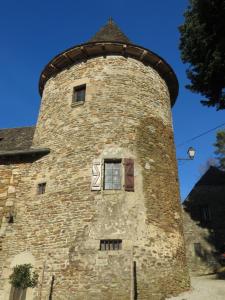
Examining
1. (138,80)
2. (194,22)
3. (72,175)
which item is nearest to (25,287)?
(72,175)

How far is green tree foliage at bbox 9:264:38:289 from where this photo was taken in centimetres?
965

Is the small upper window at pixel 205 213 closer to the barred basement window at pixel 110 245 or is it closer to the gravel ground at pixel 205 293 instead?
the gravel ground at pixel 205 293

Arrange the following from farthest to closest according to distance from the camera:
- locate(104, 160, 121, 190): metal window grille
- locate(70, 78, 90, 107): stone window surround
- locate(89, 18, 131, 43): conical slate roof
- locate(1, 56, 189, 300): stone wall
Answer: locate(89, 18, 131, 43): conical slate roof → locate(70, 78, 90, 107): stone window surround → locate(104, 160, 121, 190): metal window grille → locate(1, 56, 189, 300): stone wall

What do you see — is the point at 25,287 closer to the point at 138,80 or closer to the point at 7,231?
the point at 7,231

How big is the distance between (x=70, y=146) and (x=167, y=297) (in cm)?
593

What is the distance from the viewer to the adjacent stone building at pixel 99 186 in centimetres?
922

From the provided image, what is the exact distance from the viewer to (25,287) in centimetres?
968

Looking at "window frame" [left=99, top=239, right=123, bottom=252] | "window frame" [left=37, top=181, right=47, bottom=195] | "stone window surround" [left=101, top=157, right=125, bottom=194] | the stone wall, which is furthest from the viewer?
"window frame" [left=37, top=181, right=47, bottom=195]

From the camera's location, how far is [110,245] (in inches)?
369

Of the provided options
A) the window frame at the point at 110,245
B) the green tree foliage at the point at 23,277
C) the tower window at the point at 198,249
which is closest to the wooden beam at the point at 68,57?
the window frame at the point at 110,245

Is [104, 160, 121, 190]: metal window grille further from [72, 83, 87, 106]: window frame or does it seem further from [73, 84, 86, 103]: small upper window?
[73, 84, 86, 103]: small upper window

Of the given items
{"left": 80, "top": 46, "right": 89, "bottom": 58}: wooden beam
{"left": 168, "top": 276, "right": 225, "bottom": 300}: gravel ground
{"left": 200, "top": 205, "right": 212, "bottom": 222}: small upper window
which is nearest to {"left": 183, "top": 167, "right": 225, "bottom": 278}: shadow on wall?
{"left": 200, "top": 205, "right": 212, "bottom": 222}: small upper window

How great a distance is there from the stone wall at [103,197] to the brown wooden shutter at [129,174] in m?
0.15

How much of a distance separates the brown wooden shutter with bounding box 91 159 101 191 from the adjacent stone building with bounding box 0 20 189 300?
0.03m
